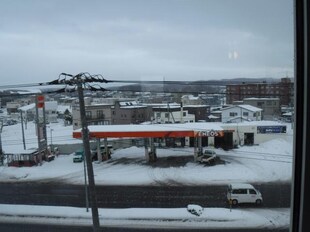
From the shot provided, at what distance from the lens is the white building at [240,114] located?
5.69 feet

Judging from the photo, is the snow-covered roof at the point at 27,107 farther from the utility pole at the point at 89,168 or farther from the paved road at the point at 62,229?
the paved road at the point at 62,229

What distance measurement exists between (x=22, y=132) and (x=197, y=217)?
112cm

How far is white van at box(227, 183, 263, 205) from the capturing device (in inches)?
71.3

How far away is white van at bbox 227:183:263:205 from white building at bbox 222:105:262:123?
1.41 ft

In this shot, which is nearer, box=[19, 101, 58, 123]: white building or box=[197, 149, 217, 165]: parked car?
box=[19, 101, 58, 123]: white building

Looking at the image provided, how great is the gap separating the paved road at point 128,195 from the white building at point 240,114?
420 millimetres

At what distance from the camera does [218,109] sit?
1796mm

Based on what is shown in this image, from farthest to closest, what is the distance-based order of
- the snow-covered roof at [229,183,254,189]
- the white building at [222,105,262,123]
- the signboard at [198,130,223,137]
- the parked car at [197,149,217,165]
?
1. the parked car at [197,149,217,165]
2. the signboard at [198,130,223,137]
3. the snow-covered roof at [229,183,254,189]
4. the white building at [222,105,262,123]

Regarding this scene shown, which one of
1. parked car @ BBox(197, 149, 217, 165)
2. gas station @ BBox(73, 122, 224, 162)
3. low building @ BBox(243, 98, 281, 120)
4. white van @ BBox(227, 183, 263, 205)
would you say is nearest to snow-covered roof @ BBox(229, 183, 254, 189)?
white van @ BBox(227, 183, 263, 205)

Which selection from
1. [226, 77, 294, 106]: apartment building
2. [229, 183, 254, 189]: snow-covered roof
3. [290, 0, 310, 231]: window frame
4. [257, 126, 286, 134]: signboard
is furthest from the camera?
[229, 183, 254, 189]: snow-covered roof

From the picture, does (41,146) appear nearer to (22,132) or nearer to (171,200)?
(22,132)

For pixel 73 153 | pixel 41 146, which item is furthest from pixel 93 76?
pixel 73 153

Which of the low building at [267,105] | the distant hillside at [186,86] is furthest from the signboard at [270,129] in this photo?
the distant hillside at [186,86]

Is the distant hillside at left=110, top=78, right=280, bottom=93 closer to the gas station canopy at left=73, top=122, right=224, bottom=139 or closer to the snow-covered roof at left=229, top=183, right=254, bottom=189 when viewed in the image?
the gas station canopy at left=73, top=122, right=224, bottom=139
